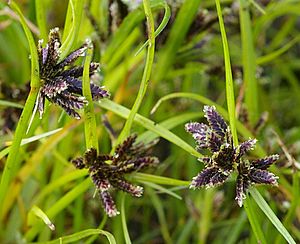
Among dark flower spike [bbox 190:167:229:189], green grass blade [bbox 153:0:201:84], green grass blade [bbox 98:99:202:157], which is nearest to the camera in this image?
dark flower spike [bbox 190:167:229:189]

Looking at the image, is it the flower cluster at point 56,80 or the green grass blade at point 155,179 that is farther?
the green grass blade at point 155,179

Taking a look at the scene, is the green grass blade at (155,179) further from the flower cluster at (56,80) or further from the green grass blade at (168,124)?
the flower cluster at (56,80)

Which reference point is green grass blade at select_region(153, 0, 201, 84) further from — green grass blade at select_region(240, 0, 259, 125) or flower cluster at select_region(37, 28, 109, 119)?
flower cluster at select_region(37, 28, 109, 119)

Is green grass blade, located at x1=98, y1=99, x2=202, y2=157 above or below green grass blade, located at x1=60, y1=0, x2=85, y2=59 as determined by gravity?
below

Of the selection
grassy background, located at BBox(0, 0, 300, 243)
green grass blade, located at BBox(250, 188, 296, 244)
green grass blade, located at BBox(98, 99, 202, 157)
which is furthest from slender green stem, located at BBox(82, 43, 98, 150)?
green grass blade, located at BBox(250, 188, 296, 244)

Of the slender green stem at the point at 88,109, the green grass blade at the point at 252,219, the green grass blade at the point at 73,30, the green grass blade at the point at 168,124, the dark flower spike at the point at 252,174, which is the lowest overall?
the green grass blade at the point at 252,219

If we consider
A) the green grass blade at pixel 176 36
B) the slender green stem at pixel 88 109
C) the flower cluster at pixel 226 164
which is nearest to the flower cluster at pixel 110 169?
the slender green stem at pixel 88 109
